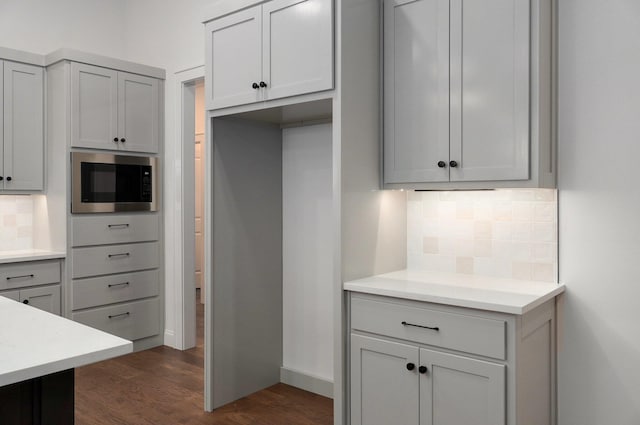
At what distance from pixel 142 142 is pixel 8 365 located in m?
3.17

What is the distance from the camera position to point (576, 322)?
232cm

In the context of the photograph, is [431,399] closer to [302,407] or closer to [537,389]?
[537,389]

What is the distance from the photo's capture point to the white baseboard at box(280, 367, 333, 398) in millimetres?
3168

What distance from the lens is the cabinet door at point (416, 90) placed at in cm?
237

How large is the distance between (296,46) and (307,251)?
4.18 feet

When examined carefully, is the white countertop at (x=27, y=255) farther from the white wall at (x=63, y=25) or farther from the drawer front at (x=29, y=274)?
the white wall at (x=63, y=25)

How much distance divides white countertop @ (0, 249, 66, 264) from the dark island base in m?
2.49

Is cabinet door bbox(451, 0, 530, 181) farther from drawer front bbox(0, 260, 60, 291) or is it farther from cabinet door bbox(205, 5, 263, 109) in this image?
drawer front bbox(0, 260, 60, 291)

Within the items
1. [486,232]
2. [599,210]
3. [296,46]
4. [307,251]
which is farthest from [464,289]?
[296,46]

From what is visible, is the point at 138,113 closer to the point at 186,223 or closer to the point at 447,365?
the point at 186,223

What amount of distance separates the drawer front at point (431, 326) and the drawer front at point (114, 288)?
236cm

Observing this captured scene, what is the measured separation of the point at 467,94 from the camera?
229 cm

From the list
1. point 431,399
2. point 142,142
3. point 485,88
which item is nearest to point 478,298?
point 431,399

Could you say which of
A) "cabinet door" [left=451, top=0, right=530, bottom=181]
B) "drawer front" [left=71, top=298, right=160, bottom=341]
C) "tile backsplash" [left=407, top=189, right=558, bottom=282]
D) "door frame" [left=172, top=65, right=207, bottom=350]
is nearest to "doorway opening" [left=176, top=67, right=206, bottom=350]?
"door frame" [left=172, top=65, right=207, bottom=350]
